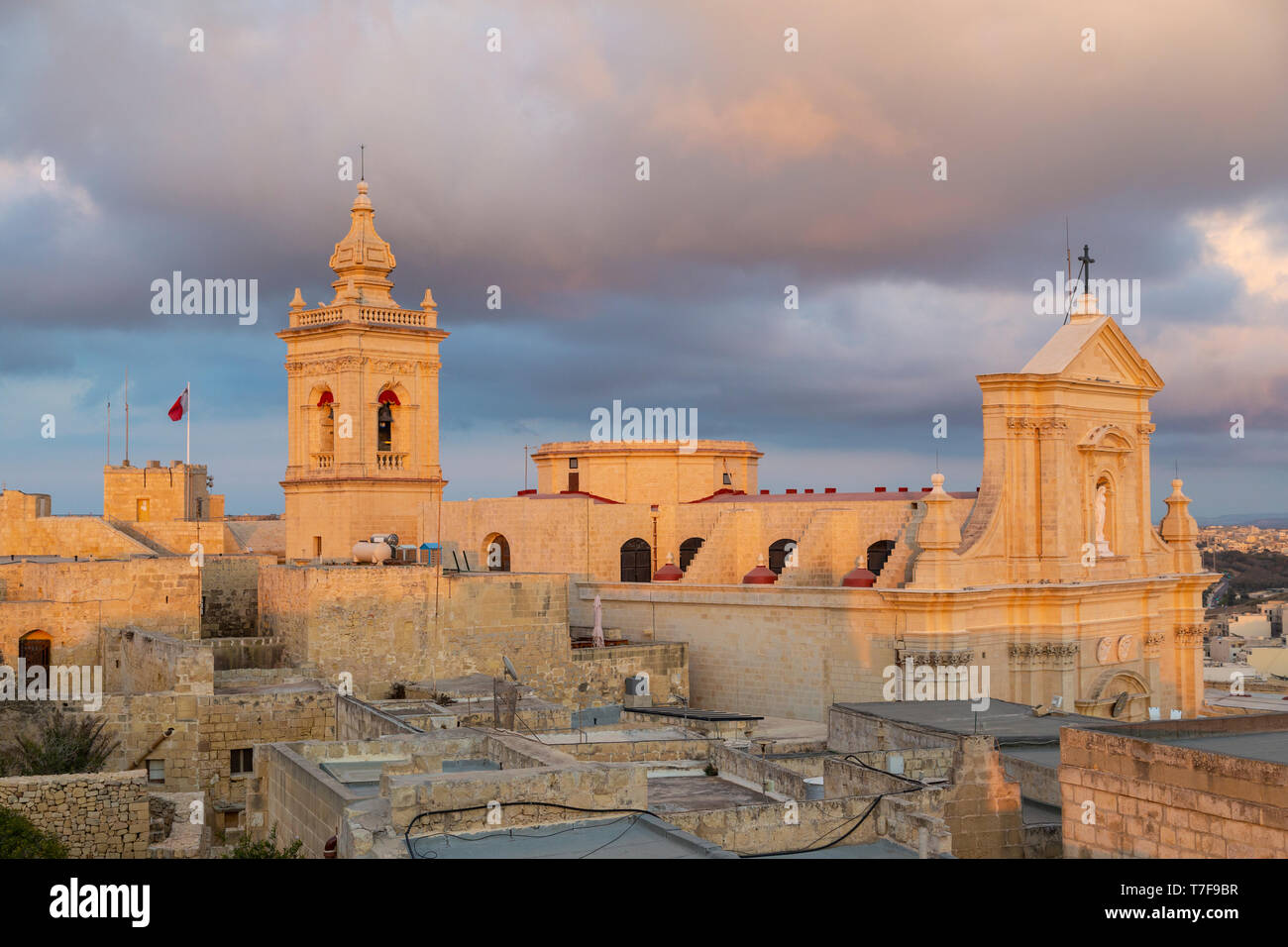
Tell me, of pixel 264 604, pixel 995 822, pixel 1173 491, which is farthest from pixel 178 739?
pixel 1173 491

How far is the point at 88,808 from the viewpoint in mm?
20297

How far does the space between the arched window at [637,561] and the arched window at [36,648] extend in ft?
65.8

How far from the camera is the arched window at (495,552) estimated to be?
46.2 meters

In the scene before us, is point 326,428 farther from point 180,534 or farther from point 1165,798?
point 1165,798

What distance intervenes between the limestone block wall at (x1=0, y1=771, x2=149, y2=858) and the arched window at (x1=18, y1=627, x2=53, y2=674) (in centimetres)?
854

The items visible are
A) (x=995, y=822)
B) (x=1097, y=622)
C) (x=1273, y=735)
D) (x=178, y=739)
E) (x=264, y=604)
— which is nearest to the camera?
(x=1273, y=735)

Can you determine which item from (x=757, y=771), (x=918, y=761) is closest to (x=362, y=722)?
(x=757, y=771)

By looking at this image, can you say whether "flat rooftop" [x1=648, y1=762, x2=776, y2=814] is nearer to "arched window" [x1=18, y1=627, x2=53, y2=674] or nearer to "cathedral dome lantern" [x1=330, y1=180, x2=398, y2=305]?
"arched window" [x1=18, y1=627, x2=53, y2=674]

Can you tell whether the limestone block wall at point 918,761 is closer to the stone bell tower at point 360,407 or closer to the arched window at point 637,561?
the arched window at point 637,561

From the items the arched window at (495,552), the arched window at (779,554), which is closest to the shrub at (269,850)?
the arched window at (779,554)
